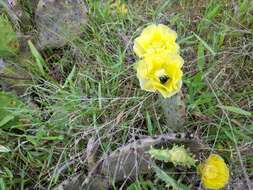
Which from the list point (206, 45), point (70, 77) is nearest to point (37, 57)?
point (70, 77)

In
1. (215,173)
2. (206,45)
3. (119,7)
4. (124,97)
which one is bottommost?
(215,173)

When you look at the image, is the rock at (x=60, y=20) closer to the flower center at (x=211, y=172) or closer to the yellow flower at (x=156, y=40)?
the yellow flower at (x=156, y=40)

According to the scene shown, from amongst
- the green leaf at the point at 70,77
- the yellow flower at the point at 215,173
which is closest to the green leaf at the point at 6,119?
the green leaf at the point at 70,77

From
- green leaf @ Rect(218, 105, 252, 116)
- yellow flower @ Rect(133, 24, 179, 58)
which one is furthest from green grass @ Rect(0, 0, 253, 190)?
yellow flower @ Rect(133, 24, 179, 58)

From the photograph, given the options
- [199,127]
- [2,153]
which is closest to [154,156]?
[199,127]

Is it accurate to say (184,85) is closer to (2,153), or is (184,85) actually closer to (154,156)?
(154,156)

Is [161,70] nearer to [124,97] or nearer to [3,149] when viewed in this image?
[124,97]
